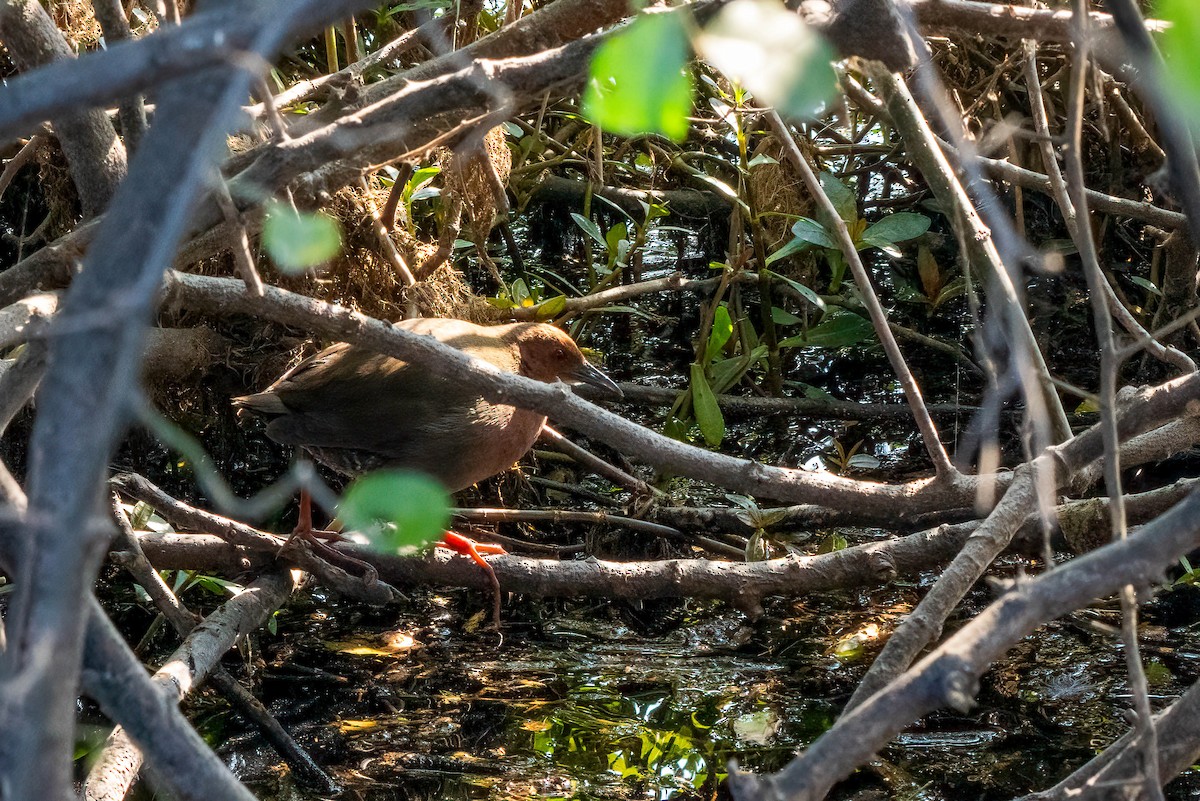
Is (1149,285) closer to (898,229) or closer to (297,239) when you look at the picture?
(898,229)

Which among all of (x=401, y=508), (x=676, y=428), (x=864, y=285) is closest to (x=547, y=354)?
(x=676, y=428)

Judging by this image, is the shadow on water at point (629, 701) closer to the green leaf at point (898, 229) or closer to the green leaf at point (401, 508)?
the green leaf at point (898, 229)

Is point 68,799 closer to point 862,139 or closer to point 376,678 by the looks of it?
point 376,678

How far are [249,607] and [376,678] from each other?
0.61 metres

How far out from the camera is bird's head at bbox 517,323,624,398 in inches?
162

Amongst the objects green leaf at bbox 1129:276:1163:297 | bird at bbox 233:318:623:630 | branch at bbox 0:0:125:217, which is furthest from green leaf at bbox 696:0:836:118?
green leaf at bbox 1129:276:1163:297

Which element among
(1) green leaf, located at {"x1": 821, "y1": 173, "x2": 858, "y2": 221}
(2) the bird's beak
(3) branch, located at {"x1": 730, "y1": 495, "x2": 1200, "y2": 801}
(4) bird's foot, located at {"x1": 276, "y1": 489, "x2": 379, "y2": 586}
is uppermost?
(1) green leaf, located at {"x1": 821, "y1": 173, "x2": 858, "y2": 221}

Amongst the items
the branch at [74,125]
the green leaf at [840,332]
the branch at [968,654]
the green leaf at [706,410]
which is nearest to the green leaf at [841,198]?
the green leaf at [840,332]

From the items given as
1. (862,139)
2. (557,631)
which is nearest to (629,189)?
(862,139)

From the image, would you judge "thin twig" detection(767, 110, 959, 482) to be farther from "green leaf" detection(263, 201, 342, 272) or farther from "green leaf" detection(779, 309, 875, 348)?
"green leaf" detection(779, 309, 875, 348)

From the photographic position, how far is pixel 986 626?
4.14 feet

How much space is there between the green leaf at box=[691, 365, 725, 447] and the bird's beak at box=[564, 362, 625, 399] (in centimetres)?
30

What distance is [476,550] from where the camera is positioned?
11.4ft

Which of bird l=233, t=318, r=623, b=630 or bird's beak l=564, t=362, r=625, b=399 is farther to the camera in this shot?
bird's beak l=564, t=362, r=625, b=399
